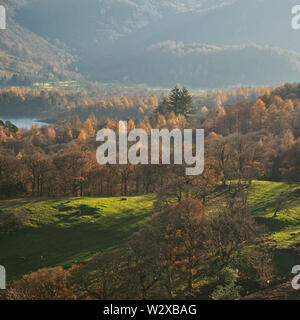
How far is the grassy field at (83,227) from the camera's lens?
174 ft

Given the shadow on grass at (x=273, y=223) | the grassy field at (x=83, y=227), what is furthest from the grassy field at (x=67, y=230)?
the shadow on grass at (x=273, y=223)

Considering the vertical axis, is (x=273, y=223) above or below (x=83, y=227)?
above

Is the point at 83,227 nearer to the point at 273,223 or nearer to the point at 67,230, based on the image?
the point at 67,230

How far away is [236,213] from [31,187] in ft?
235

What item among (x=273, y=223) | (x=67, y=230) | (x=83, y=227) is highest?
(x=273, y=223)

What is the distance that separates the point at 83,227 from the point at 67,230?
10.2 ft

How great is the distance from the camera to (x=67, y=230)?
2552 inches

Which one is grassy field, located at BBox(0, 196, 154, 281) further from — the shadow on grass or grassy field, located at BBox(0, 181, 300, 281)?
the shadow on grass

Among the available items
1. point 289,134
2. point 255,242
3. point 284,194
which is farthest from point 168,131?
point 255,242

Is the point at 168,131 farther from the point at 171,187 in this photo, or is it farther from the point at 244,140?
the point at 171,187

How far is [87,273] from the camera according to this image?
131ft

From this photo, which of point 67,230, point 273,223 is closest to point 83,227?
point 67,230

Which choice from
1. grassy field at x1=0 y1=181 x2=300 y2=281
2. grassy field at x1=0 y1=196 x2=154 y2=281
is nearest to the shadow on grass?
grassy field at x1=0 y1=181 x2=300 y2=281

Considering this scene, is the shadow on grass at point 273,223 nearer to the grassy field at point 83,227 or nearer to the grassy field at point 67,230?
the grassy field at point 83,227
